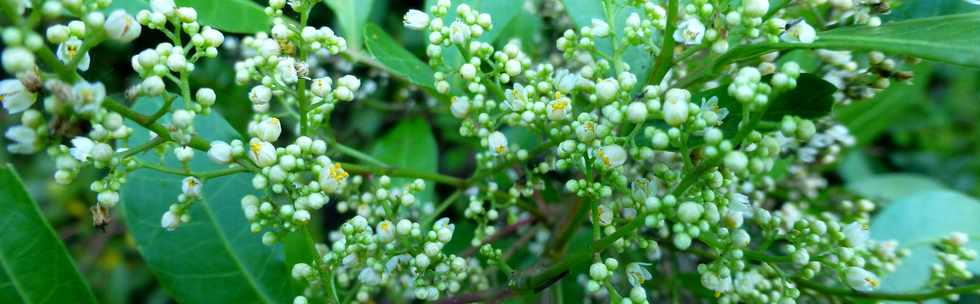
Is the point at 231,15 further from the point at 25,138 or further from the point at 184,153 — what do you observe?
the point at 25,138

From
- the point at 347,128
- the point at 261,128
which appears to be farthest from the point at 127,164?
the point at 347,128

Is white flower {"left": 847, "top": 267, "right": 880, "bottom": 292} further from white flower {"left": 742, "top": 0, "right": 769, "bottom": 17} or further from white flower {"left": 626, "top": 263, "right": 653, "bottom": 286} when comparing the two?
white flower {"left": 742, "top": 0, "right": 769, "bottom": 17}

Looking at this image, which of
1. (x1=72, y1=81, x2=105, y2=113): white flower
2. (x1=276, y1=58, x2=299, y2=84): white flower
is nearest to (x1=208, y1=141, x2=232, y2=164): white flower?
(x1=276, y1=58, x2=299, y2=84): white flower

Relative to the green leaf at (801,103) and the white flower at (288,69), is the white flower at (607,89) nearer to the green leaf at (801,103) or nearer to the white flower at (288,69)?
the green leaf at (801,103)

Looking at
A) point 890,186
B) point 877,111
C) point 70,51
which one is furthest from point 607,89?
point 890,186

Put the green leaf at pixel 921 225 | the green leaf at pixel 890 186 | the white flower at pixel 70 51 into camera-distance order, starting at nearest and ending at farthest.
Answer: the white flower at pixel 70 51 → the green leaf at pixel 921 225 → the green leaf at pixel 890 186

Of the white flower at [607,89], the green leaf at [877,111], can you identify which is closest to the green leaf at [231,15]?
the white flower at [607,89]
